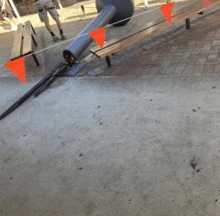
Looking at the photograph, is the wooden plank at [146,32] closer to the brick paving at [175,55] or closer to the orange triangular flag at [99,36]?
the orange triangular flag at [99,36]

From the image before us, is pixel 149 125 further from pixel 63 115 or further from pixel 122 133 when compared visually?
pixel 63 115

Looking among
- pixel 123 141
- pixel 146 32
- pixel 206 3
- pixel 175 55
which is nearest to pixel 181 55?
pixel 175 55

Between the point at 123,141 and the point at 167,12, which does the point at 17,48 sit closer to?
the point at 167,12

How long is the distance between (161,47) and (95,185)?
3.59 metres

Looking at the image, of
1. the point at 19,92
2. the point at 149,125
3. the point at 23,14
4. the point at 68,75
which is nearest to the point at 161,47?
the point at 68,75

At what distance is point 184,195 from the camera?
7.28 feet

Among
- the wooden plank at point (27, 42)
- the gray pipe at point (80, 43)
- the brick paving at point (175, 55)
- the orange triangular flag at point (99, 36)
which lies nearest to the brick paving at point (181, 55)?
the brick paving at point (175, 55)

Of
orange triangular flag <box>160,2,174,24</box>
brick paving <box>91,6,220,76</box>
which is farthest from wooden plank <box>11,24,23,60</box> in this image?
orange triangular flag <box>160,2,174,24</box>

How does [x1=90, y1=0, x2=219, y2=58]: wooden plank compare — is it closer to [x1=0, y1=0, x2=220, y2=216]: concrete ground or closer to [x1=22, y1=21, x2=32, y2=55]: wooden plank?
[x1=0, y1=0, x2=220, y2=216]: concrete ground

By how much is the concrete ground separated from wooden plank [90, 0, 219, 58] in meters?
0.40

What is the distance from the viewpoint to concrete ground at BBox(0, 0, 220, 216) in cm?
234

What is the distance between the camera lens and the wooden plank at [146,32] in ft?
15.2

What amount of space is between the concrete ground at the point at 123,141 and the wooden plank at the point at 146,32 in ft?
1.33

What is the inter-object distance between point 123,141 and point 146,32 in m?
2.78
